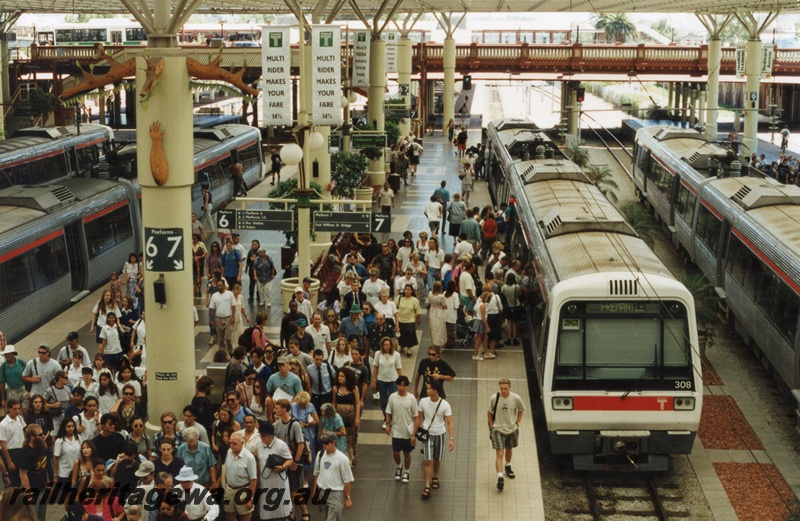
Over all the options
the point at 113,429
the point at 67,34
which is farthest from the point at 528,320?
the point at 67,34

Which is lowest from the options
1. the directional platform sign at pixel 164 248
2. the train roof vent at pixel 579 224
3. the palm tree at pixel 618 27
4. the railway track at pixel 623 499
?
the railway track at pixel 623 499

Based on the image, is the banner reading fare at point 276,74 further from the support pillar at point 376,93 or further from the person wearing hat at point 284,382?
the support pillar at point 376,93

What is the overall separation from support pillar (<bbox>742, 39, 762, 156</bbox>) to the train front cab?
27049 mm

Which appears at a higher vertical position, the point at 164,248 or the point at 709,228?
the point at 164,248

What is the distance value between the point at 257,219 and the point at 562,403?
6830 millimetres

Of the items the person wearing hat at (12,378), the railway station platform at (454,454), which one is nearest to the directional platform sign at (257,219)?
the railway station platform at (454,454)

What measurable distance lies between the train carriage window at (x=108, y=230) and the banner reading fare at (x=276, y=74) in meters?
7.77

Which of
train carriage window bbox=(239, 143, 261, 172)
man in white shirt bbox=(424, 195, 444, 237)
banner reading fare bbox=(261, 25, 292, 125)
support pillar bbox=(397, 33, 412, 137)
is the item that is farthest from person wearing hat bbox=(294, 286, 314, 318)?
support pillar bbox=(397, 33, 412, 137)

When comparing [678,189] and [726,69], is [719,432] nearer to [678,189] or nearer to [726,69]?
[678,189]

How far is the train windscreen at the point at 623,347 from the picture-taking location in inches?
578

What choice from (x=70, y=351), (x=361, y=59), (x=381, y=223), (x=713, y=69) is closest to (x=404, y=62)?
(x=713, y=69)

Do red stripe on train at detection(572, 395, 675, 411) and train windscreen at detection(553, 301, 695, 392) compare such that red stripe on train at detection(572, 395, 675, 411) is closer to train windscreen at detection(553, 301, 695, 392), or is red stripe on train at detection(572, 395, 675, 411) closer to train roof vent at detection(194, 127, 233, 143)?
train windscreen at detection(553, 301, 695, 392)

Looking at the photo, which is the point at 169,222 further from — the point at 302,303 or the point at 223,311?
the point at 223,311

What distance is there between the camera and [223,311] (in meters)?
19.4
